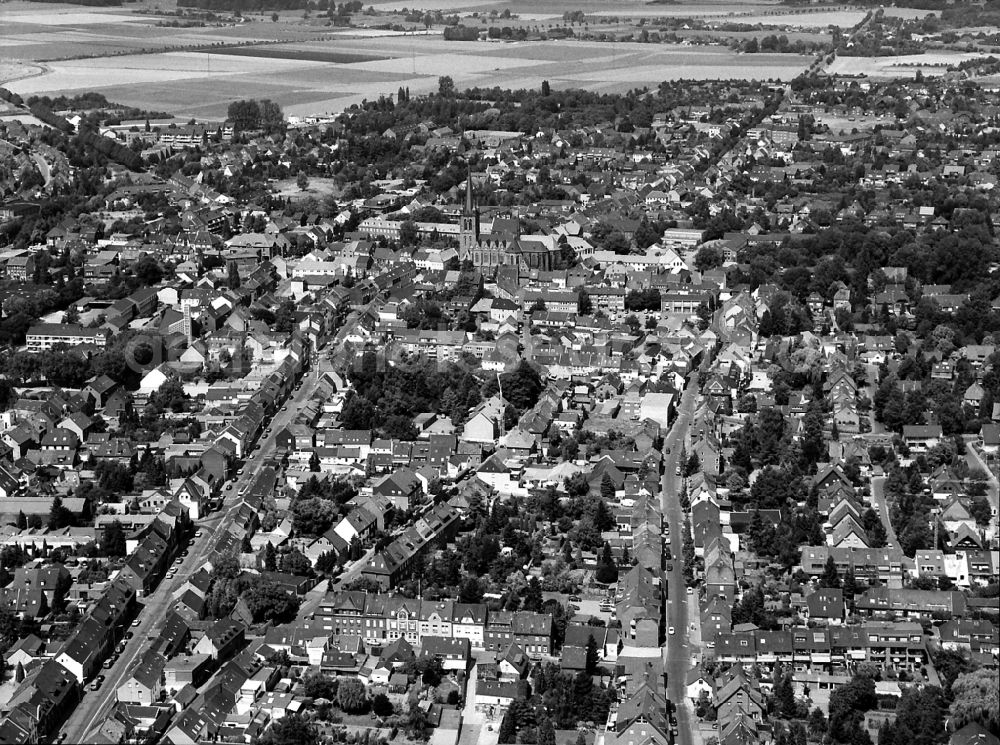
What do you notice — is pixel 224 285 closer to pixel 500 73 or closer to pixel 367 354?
pixel 367 354

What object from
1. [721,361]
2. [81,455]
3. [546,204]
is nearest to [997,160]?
[546,204]

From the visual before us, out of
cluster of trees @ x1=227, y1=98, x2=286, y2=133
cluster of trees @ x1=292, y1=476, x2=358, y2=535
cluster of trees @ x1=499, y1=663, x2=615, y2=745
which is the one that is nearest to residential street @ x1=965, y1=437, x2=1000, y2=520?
cluster of trees @ x1=499, y1=663, x2=615, y2=745

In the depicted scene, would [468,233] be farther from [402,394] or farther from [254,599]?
[254,599]

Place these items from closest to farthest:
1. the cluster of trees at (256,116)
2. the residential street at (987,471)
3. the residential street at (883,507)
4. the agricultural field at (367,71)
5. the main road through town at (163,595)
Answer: the main road through town at (163,595) < the residential street at (883,507) < the residential street at (987,471) < the cluster of trees at (256,116) < the agricultural field at (367,71)

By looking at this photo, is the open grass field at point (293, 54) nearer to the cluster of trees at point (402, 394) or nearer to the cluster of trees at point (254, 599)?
the cluster of trees at point (402, 394)

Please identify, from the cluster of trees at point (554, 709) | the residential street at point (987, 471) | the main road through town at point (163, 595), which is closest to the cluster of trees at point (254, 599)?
the main road through town at point (163, 595)

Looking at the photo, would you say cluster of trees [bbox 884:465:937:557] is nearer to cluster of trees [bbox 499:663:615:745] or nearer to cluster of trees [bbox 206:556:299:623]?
cluster of trees [bbox 499:663:615:745]

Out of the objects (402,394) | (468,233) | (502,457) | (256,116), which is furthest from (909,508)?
(256,116)
